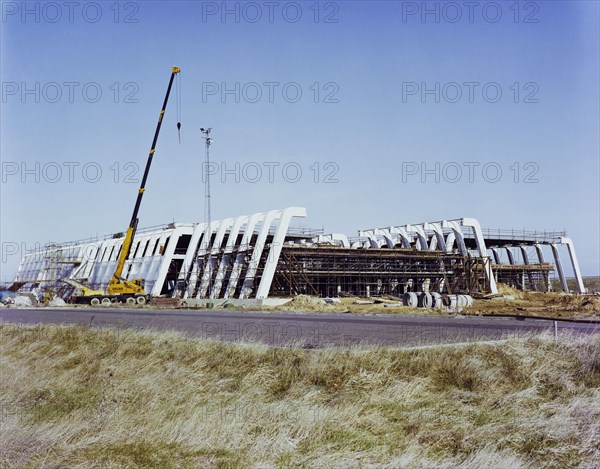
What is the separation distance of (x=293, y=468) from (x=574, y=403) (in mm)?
5030

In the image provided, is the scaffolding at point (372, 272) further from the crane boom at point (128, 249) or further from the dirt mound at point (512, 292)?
the crane boom at point (128, 249)

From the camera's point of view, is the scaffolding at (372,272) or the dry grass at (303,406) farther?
the scaffolding at (372,272)

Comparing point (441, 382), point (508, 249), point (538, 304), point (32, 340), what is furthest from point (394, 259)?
point (441, 382)

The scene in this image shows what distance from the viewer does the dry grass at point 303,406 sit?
708 cm

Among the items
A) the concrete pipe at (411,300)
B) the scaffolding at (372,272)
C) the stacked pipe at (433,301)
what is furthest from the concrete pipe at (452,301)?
the scaffolding at (372,272)

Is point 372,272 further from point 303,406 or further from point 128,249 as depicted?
point 303,406

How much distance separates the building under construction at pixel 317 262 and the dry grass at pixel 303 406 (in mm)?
27736

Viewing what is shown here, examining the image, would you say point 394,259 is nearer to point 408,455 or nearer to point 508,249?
point 508,249

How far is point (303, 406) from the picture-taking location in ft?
30.2

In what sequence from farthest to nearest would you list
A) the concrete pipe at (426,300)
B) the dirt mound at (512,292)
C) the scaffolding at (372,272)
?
1. the dirt mound at (512,292)
2. the scaffolding at (372,272)
3. the concrete pipe at (426,300)

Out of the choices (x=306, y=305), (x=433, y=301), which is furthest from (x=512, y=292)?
(x=306, y=305)

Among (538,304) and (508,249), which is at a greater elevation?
(508,249)

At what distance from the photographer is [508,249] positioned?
202ft

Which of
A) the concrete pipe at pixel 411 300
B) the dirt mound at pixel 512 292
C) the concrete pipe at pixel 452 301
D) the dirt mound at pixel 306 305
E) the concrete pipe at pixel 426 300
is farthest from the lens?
the dirt mound at pixel 512 292
